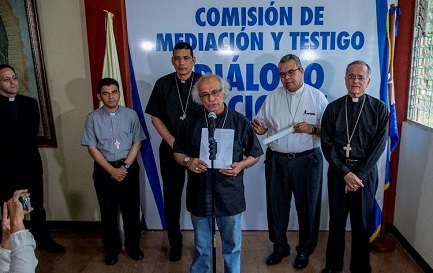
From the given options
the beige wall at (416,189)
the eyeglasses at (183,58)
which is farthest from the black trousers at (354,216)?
the eyeglasses at (183,58)

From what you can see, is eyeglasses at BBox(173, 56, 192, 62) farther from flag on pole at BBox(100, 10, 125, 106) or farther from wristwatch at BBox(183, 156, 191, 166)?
wristwatch at BBox(183, 156, 191, 166)

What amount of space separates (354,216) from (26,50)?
330 cm

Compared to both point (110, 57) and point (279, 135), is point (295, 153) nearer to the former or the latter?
point (279, 135)

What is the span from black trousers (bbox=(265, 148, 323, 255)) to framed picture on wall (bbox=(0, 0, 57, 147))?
2.29 meters

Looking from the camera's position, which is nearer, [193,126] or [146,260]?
[193,126]

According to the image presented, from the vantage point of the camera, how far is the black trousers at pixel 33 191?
312 cm

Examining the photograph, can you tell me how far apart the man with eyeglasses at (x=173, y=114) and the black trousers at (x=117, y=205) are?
274 mm

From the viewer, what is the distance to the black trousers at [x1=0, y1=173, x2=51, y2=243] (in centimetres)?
312

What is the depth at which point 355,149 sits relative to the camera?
8.48 ft

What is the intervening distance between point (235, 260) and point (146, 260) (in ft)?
3.63

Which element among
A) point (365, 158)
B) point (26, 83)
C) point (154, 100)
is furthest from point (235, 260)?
point (26, 83)

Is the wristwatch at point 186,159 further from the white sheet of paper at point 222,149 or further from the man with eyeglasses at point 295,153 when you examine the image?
the man with eyeglasses at point 295,153

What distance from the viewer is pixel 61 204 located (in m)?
3.83

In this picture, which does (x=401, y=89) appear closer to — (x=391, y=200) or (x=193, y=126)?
(x=391, y=200)
